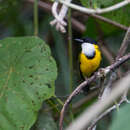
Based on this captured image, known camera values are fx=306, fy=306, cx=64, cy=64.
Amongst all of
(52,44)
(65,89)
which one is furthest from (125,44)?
(52,44)

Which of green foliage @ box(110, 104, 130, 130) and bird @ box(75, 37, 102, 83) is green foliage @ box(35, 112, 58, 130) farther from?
green foliage @ box(110, 104, 130, 130)

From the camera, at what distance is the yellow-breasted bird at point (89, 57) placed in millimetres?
2184

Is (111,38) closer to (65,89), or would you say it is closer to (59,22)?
(65,89)

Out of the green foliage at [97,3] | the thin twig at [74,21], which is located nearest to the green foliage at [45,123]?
the green foliage at [97,3]

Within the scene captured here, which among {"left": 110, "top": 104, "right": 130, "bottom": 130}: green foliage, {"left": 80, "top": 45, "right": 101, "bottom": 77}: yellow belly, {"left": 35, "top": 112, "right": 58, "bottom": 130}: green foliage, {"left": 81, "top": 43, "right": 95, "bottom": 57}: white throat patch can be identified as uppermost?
{"left": 110, "top": 104, "right": 130, "bottom": 130}: green foliage

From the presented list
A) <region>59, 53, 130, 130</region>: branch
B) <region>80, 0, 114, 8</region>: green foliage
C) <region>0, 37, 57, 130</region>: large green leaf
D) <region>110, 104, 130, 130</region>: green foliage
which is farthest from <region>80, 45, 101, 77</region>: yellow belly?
<region>110, 104, 130, 130</region>: green foliage

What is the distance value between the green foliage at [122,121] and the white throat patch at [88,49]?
1649mm

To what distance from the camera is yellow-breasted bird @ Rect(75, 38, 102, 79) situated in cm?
218

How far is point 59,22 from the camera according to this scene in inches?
54.5

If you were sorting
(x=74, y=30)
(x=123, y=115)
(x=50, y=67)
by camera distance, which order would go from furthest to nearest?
(x=74, y=30), (x=50, y=67), (x=123, y=115)

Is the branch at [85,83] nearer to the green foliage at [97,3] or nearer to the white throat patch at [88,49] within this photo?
the green foliage at [97,3]

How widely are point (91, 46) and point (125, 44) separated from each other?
2.98 ft

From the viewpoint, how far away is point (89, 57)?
7.29 ft

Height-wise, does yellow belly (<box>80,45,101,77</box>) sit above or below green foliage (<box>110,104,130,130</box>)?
below
